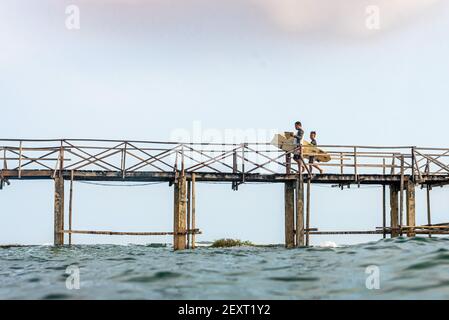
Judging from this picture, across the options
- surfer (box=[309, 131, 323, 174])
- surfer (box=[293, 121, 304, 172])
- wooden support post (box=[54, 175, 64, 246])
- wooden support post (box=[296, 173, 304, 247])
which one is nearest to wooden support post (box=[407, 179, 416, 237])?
surfer (box=[309, 131, 323, 174])

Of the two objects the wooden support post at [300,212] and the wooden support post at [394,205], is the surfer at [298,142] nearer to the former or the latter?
the wooden support post at [300,212]

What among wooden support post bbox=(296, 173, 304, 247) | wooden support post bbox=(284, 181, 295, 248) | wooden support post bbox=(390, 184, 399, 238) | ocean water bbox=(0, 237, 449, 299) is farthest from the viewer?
wooden support post bbox=(390, 184, 399, 238)

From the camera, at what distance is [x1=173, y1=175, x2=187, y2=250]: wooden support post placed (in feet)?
62.5

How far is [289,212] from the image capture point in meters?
20.3

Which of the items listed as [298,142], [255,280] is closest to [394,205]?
[298,142]

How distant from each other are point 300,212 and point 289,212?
52 centimetres

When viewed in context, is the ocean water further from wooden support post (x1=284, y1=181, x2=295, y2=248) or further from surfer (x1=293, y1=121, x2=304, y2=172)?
wooden support post (x1=284, y1=181, x2=295, y2=248)

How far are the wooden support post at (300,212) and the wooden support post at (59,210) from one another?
847cm

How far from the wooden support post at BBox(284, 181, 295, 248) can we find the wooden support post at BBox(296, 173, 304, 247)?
0.37 meters

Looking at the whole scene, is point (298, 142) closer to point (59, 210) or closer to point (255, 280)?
point (59, 210)

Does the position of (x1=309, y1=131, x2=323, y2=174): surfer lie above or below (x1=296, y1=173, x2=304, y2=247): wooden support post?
above

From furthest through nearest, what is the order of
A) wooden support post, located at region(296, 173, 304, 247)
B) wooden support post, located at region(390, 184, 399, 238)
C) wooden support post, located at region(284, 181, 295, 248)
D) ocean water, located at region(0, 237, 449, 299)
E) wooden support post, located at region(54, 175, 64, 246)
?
wooden support post, located at region(390, 184, 399, 238)
wooden support post, located at region(284, 181, 295, 248)
wooden support post, located at region(296, 173, 304, 247)
wooden support post, located at region(54, 175, 64, 246)
ocean water, located at region(0, 237, 449, 299)

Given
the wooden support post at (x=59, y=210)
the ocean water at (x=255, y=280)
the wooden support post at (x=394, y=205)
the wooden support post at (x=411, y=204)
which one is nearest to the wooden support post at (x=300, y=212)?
the wooden support post at (x=411, y=204)

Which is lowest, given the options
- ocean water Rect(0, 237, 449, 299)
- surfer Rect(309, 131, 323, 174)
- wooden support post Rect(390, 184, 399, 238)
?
ocean water Rect(0, 237, 449, 299)
